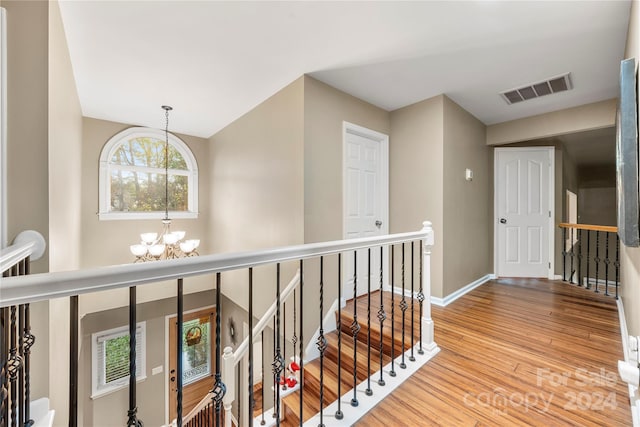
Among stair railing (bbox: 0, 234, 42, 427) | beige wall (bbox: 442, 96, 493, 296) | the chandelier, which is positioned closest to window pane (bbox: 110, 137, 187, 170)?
the chandelier

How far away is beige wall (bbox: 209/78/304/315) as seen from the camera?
2.80 metres

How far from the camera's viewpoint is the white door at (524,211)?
4.16 meters

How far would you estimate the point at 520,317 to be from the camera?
9.09 ft

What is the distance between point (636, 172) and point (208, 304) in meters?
5.90

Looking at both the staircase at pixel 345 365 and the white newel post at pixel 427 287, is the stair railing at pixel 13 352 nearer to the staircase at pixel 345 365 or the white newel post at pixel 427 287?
the staircase at pixel 345 365

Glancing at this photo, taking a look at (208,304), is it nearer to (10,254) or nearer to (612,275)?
(10,254)

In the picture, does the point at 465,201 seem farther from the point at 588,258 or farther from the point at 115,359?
the point at 115,359

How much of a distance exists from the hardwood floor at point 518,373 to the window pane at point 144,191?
4.41 metres

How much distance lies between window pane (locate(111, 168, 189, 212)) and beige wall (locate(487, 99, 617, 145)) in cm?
520

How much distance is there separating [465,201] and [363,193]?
1438 millimetres

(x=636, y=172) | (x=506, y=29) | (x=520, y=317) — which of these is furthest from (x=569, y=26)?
(x=520, y=317)

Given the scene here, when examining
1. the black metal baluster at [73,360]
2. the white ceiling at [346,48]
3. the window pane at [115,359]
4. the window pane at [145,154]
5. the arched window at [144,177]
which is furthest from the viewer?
the window pane at [115,359]

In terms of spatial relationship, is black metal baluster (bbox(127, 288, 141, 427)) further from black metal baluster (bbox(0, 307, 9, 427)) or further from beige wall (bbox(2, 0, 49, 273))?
beige wall (bbox(2, 0, 49, 273))

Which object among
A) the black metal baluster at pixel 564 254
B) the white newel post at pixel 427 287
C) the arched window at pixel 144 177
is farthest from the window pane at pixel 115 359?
the black metal baluster at pixel 564 254
